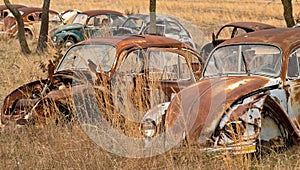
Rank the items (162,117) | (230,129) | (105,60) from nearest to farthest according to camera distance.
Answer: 1. (230,129)
2. (162,117)
3. (105,60)

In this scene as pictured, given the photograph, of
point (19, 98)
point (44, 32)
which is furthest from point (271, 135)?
point (44, 32)

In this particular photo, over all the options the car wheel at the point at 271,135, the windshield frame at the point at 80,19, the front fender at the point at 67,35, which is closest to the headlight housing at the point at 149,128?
the car wheel at the point at 271,135

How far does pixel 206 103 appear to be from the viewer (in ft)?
22.6

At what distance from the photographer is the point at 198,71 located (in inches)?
376

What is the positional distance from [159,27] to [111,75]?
395 inches

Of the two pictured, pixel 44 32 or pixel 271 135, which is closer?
pixel 271 135

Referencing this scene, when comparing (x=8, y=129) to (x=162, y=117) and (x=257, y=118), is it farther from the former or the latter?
(x=257, y=118)

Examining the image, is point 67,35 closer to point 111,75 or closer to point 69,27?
point 69,27

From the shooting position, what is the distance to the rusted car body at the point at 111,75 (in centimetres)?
805

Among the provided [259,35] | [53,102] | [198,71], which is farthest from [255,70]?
[53,102]

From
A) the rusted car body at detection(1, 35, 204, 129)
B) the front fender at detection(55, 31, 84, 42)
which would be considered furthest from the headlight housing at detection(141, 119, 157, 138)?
the front fender at detection(55, 31, 84, 42)

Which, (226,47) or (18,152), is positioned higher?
(226,47)

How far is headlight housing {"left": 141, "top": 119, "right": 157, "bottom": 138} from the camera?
6930 mm

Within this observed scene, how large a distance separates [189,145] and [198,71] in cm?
318
